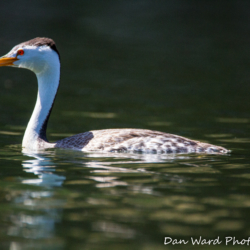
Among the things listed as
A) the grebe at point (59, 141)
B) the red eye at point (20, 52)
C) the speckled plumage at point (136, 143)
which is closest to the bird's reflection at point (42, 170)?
the grebe at point (59, 141)

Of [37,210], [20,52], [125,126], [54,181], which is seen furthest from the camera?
[125,126]

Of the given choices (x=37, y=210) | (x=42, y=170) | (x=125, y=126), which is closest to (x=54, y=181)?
(x=42, y=170)

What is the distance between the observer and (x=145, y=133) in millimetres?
11586

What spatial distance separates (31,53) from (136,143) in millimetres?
2970

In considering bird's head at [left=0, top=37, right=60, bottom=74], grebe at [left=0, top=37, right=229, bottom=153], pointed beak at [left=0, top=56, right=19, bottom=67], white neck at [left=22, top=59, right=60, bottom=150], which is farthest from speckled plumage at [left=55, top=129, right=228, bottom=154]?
pointed beak at [left=0, top=56, right=19, bottom=67]

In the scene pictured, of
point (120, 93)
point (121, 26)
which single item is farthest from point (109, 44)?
point (120, 93)

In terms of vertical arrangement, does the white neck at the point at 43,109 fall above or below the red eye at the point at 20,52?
below

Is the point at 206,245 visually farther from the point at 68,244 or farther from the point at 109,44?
the point at 109,44

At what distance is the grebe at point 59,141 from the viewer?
11.4m

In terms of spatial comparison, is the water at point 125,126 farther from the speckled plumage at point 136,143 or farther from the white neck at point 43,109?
the white neck at point 43,109

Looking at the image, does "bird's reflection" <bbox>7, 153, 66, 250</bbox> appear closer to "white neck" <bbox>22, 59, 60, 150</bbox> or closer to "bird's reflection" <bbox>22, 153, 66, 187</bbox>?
"bird's reflection" <bbox>22, 153, 66, 187</bbox>

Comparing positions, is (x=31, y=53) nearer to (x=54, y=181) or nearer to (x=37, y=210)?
(x=54, y=181)

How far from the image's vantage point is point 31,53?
11922 millimetres

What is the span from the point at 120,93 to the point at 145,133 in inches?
408
